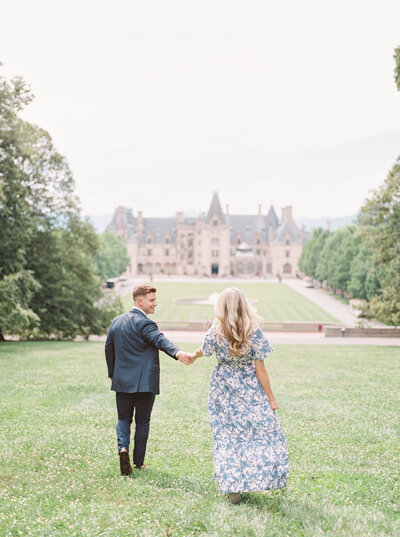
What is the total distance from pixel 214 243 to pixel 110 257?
5014cm

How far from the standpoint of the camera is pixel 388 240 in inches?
1040

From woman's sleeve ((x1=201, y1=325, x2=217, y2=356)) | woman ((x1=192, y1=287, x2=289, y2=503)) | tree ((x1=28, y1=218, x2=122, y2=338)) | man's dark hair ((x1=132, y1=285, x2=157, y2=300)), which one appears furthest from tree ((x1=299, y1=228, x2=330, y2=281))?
woman's sleeve ((x1=201, y1=325, x2=217, y2=356))

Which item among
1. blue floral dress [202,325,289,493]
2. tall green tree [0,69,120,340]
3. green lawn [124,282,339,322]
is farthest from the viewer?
green lawn [124,282,339,322]

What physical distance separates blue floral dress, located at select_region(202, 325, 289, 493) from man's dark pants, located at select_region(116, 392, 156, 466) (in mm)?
939

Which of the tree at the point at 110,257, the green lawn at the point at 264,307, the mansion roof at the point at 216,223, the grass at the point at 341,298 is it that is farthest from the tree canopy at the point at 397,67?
the mansion roof at the point at 216,223

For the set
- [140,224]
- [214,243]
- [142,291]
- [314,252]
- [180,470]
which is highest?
[140,224]

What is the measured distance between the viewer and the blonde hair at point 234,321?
5457 mm

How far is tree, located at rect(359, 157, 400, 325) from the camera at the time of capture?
1019 inches

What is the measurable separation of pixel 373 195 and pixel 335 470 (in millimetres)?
23404

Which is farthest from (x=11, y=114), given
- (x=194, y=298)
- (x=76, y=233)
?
(x=194, y=298)

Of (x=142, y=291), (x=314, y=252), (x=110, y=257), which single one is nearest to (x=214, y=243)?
(x=314, y=252)

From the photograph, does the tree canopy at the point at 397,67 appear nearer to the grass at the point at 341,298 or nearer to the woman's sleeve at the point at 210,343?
the woman's sleeve at the point at 210,343

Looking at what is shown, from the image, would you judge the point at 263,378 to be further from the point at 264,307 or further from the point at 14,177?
the point at 264,307

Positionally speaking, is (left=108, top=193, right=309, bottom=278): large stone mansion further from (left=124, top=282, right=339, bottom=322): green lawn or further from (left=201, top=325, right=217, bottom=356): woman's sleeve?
(left=201, top=325, right=217, bottom=356): woman's sleeve
